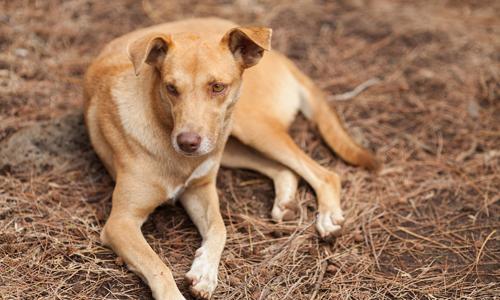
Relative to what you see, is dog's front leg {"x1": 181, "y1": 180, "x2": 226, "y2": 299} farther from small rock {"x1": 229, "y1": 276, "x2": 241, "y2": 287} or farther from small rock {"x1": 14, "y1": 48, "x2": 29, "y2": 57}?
small rock {"x1": 14, "y1": 48, "x2": 29, "y2": 57}

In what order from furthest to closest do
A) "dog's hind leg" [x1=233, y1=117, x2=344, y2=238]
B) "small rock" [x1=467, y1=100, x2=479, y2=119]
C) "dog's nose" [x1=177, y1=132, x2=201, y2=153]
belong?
"small rock" [x1=467, y1=100, x2=479, y2=119] → "dog's hind leg" [x1=233, y1=117, x2=344, y2=238] → "dog's nose" [x1=177, y1=132, x2=201, y2=153]

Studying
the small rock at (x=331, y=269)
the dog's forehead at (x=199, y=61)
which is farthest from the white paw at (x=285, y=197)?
the dog's forehead at (x=199, y=61)

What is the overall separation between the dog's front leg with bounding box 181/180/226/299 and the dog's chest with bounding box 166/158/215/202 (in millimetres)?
162

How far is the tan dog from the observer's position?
3459 mm

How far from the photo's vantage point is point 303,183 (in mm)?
4680

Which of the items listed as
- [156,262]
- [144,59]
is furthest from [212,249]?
[144,59]

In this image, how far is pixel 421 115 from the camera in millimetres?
5512

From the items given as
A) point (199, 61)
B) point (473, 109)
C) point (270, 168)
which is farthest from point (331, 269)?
point (473, 109)

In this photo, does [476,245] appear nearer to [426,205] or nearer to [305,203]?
[426,205]

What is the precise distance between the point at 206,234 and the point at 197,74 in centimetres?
109

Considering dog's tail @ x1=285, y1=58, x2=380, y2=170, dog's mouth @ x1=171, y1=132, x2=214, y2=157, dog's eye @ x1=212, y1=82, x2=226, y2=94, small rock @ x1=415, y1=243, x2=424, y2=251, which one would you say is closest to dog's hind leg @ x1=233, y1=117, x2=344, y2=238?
dog's tail @ x1=285, y1=58, x2=380, y2=170

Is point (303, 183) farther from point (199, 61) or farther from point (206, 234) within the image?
point (199, 61)

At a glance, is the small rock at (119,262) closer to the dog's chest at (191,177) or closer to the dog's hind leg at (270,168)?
the dog's chest at (191,177)

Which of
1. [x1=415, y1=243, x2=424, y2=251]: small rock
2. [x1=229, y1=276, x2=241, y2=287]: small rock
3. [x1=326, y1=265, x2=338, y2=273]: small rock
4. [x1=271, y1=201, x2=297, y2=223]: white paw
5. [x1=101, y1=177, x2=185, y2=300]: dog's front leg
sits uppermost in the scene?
[x1=101, y1=177, x2=185, y2=300]: dog's front leg
